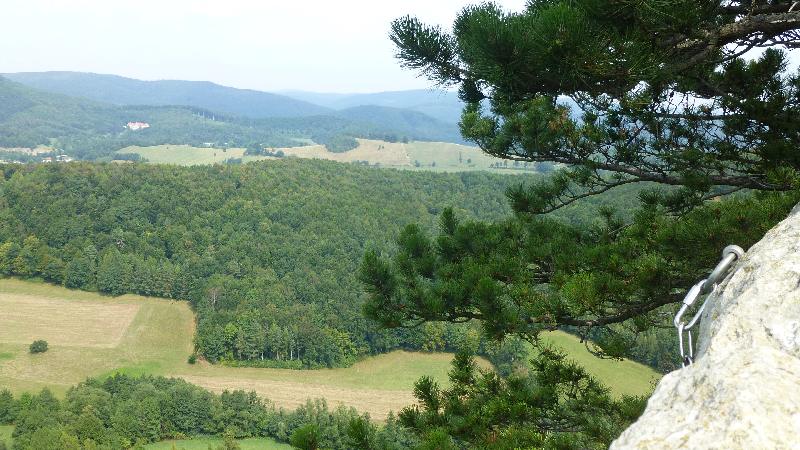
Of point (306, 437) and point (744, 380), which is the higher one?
point (744, 380)

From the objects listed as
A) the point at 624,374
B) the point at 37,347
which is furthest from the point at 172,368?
the point at 624,374

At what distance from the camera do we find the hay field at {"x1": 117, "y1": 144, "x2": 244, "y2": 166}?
382 ft

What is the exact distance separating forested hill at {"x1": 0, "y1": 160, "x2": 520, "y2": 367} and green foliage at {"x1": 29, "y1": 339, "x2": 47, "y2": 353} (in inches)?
427

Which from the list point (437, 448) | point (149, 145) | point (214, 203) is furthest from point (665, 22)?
point (149, 145)

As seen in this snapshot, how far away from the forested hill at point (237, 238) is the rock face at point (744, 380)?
137ft

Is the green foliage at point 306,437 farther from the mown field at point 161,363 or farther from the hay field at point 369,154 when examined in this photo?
the hay field at point 369,154

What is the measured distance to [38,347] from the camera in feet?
127

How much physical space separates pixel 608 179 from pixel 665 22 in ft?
6.20

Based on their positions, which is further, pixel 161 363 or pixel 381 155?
pixel 381 155

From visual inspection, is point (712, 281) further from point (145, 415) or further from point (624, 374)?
point (624, 374)

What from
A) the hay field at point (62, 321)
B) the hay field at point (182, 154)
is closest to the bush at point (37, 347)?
the hay field at point (62, 321)

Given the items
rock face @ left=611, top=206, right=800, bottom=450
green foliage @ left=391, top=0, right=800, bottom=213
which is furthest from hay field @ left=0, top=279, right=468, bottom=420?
rock face @ left=611, top=206, right=800, bottom=450

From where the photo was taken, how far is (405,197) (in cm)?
7081

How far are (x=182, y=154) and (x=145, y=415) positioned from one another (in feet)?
338
